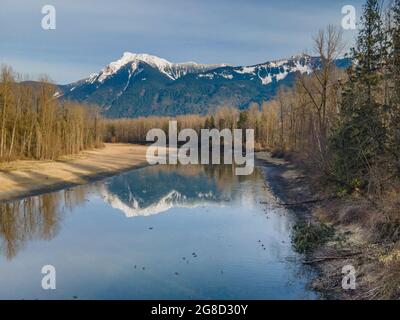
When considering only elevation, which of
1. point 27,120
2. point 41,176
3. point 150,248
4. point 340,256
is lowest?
point 150,248

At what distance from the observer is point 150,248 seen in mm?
18250

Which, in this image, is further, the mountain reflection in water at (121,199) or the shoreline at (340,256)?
the mountain reflection in water at (121,199)

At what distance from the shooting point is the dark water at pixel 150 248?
13312mm

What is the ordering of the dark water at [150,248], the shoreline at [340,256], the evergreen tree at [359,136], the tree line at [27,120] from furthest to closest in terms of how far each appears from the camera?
the tree line at [27,120]
the evergreen tree at [359,136]
the dark water at [150,248]
the shoreline at [340,256]

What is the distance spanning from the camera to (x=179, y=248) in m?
18.2

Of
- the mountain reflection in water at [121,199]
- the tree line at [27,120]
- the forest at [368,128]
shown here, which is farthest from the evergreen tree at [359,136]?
the tree line at [27,120]

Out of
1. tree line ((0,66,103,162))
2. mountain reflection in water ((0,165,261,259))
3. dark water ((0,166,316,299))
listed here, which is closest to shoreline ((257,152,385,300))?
dark water ((0,166,316,299))

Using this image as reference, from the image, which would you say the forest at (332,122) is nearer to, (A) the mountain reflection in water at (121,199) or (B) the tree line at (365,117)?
(B) the tree line at (365,117)

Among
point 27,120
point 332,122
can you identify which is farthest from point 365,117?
point 27,120

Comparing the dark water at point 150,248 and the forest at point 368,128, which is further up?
the forest at point 368,128

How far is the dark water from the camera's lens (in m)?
13.3

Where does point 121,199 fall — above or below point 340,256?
below

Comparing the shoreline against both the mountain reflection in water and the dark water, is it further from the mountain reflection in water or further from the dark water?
the mountain reflection in water

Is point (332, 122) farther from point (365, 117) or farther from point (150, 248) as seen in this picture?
point (150, 248)
